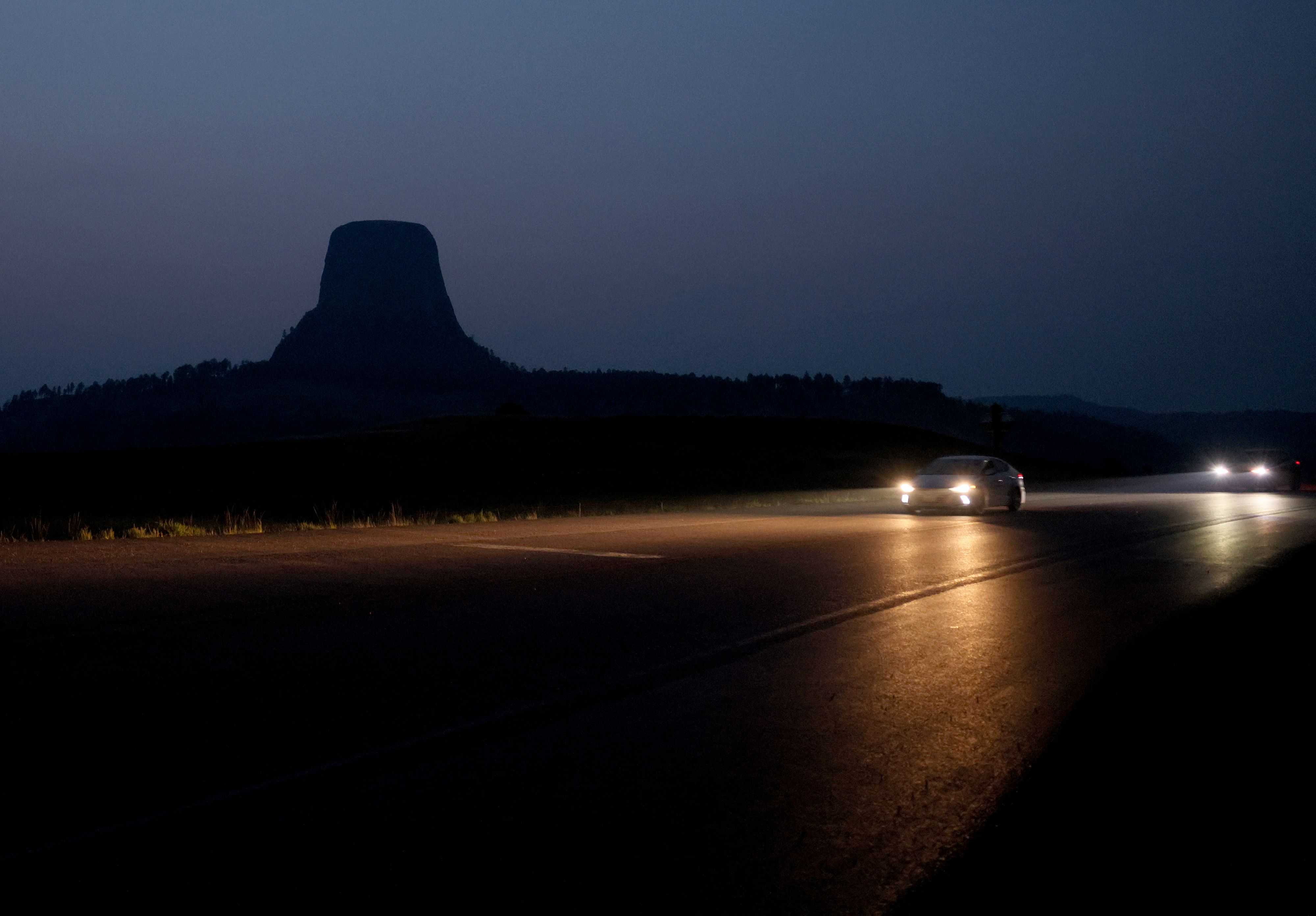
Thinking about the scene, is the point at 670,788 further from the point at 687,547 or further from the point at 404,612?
the point at 687,547

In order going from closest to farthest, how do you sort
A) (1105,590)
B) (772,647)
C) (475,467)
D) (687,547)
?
(772,647) < (1105,590) < (687,547) < (475,467)

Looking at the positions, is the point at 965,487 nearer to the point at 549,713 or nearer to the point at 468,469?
the point at 549,713

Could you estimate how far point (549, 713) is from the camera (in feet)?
23.9

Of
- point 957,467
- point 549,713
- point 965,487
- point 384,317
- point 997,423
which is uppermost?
point 384,317

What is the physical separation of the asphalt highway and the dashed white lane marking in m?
1.35

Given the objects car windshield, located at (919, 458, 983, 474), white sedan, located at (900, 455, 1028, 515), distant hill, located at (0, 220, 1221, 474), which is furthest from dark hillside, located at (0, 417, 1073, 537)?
distant hill, located at (0, 220, 1221, 474)

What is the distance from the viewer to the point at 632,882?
450 cm

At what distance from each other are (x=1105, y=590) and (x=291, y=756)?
33.9ft

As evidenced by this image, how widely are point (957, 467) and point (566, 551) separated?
45.0 ft

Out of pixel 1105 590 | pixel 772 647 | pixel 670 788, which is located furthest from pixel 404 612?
pixel 1105 590

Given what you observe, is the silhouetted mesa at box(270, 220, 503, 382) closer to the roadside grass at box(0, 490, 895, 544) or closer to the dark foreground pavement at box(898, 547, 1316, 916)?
the roadside grass at box(0, 490, 895, 544)

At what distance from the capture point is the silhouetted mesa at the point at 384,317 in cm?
16888

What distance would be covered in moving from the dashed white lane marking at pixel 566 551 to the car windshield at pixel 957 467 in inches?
493

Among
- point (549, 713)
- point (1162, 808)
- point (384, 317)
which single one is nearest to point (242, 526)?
point (549, 713)
